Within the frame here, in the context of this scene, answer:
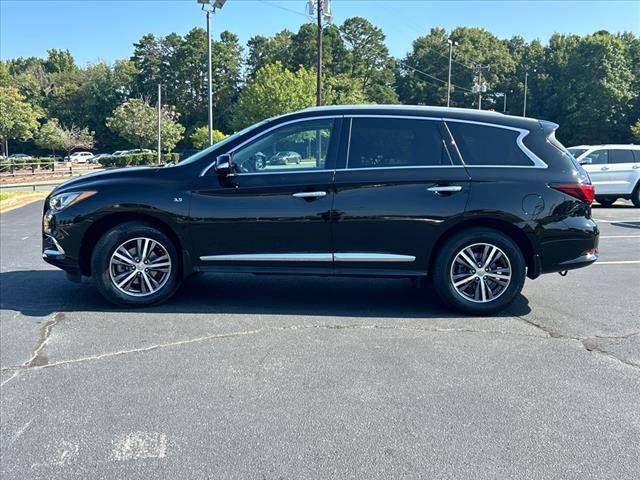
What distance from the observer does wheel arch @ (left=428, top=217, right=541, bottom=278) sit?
17.5ft

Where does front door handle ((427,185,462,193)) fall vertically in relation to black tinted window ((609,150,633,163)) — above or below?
below

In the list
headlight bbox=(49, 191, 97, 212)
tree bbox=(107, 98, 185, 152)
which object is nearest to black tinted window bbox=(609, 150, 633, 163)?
headlight bbox=(49, 191, 97, 212)

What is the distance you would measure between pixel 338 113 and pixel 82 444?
3636mm

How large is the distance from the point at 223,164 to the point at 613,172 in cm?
1443

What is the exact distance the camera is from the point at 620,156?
1631cm

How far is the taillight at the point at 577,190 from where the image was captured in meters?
5.26

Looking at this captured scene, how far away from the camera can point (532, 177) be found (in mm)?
5273

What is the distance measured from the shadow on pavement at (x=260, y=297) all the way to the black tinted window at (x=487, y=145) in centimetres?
148

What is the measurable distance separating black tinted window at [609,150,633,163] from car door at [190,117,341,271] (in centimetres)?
1371

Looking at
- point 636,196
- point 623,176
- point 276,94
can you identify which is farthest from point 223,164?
point 276,94

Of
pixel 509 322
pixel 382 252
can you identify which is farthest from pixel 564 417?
pixel 382 252

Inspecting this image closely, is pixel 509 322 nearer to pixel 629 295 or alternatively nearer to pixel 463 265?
pixel 463 265

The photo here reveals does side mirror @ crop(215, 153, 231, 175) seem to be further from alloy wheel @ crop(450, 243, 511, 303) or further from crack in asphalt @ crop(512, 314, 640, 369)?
crack in asphalt @ crop(512, 314, 640, 369)

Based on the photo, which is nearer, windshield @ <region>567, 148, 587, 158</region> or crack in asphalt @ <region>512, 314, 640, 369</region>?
crack in asphalt @ <region>512, 314, 640, 369</region>
